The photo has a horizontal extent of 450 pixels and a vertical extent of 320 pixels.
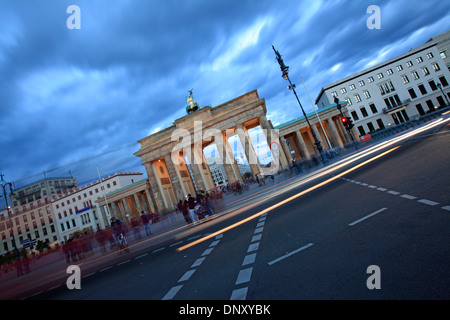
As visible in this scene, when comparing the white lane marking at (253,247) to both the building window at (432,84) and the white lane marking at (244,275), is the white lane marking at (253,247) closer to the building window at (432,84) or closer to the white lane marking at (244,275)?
the white lane marking at (244,275)

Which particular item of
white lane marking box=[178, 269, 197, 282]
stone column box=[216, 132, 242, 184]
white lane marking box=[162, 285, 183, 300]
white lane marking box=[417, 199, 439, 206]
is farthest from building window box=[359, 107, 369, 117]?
white lane marking box=[162, 285, 183, 300]

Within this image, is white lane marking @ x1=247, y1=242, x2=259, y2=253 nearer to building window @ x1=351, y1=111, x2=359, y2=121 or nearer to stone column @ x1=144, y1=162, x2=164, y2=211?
stone column @ x1=144, y1=162, x2=164, y2=211

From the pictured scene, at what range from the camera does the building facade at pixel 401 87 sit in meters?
53.8

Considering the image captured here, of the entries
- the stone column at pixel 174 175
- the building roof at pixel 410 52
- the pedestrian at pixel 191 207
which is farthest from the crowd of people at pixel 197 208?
the building roof at pixel 410 52

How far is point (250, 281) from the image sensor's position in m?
3.93

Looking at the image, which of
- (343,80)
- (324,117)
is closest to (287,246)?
(324,117)

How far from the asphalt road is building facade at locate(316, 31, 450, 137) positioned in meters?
52.6

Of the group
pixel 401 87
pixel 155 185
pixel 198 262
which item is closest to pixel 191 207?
pixel 198 262

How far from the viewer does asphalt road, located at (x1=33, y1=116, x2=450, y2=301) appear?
283 centimetres

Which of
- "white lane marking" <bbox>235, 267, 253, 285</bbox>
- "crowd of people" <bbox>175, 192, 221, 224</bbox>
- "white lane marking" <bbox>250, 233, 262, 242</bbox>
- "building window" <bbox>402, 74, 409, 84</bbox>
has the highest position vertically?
"building window" <bbox>402, 74, 409, 84</bbox>

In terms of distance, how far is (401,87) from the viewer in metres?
55.1

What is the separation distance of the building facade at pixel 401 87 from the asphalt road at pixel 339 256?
52.6 m
